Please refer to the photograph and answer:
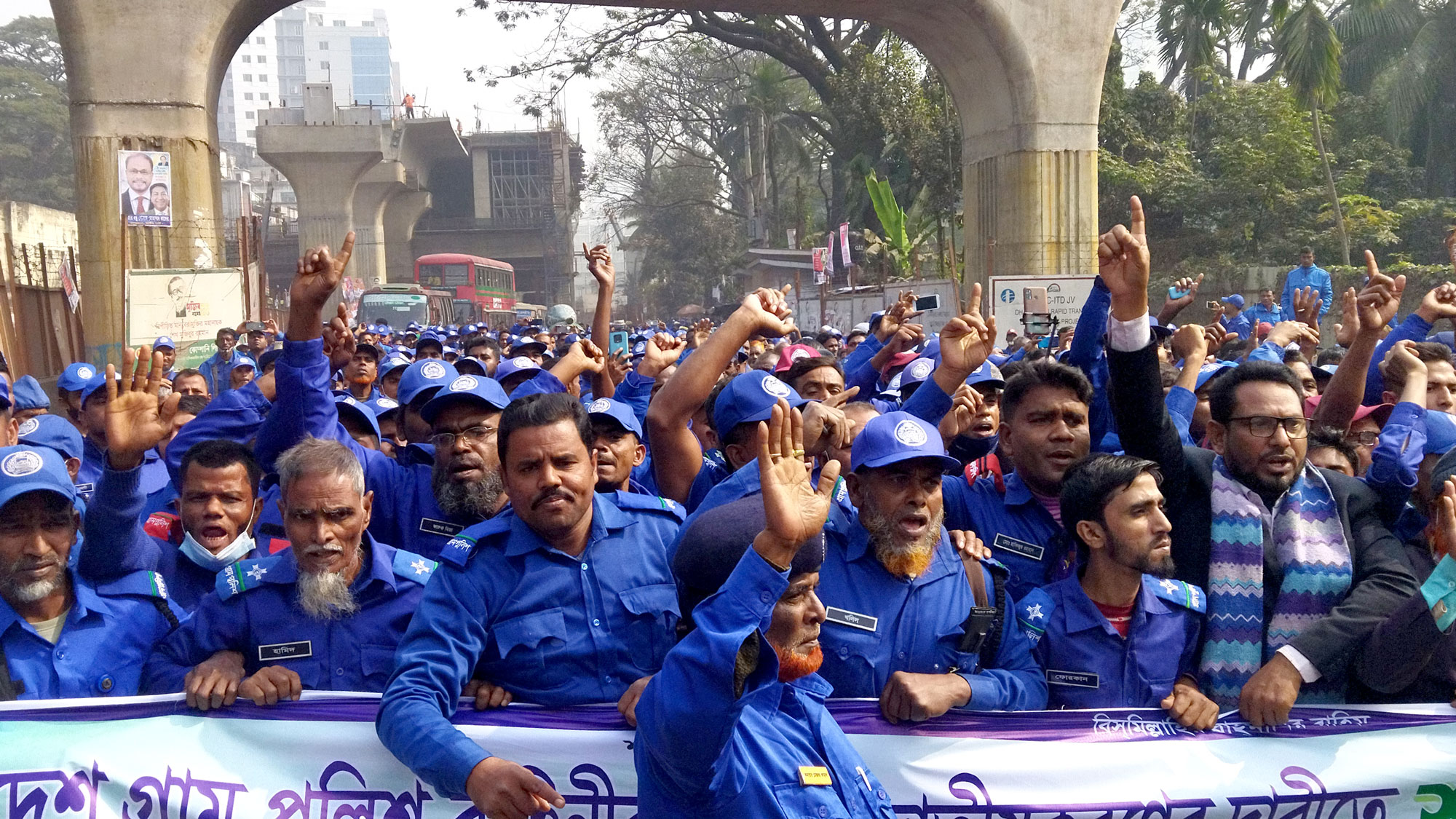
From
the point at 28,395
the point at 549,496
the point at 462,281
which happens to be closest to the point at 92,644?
the point at 549,496

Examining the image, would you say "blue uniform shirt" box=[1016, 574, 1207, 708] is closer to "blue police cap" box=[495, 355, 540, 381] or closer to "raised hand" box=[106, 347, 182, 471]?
"raised hand" box=[106, 347, 182, 471]

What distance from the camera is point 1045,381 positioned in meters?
3.93

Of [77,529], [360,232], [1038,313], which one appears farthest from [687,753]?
[360,232]

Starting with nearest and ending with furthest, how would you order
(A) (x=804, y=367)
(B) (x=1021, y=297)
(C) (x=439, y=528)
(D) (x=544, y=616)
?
(D) (x=544, y=616) < (C) (x=439, y=528) < (A) (x=804, y=367) < (B) (x=1021, y=297)

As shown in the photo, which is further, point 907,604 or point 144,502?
point 144,502

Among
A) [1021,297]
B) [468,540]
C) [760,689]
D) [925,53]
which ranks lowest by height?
[760,689]

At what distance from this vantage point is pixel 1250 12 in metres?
28.2

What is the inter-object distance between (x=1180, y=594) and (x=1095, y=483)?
383 millimetres

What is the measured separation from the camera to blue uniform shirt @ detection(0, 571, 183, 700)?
3355mm

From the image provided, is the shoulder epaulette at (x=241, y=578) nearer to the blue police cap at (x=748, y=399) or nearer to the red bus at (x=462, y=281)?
the blue police cap at (x=748, y=399)

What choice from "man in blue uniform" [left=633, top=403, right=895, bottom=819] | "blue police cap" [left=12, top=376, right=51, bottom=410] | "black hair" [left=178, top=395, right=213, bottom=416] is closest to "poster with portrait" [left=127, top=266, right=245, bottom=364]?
"blue police cap" [left=12, top=376, right=51, bottom=410]

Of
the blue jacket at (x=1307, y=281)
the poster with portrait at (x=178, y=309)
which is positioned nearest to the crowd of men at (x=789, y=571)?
the poster with portrait at (x=178, y=309)

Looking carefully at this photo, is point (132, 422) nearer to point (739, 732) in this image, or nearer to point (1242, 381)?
point (739, 732)

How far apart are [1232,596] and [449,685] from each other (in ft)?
6.79
